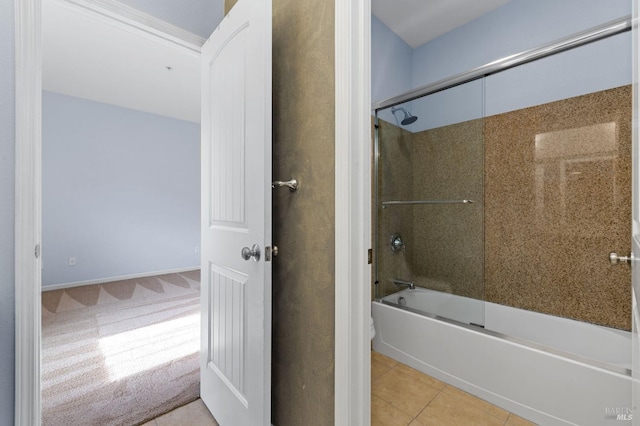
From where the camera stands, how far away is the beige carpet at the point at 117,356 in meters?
1.52

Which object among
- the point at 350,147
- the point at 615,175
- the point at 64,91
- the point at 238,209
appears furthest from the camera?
the point at 64,91

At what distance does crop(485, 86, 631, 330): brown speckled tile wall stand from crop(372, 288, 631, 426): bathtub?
0.41 ft

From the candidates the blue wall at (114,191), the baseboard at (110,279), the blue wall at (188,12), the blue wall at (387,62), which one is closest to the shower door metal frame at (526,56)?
the blue wall at (387,62)

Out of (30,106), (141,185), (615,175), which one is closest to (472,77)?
(615,175)

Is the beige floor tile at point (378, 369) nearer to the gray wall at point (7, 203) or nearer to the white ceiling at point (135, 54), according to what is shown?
the gray wall at point (7, 203)

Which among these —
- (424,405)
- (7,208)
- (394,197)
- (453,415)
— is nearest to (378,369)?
(424,405)

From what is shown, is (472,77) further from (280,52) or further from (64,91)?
(64,91)

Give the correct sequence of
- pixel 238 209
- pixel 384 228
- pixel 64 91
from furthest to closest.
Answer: pixel 64 91, pixel 384 228, pixel 238 209

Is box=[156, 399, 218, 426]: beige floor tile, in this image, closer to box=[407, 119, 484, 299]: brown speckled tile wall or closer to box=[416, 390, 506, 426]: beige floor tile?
box=[416, 390, 506, 426]: beige floor tile

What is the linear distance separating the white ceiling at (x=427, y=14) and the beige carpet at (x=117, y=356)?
122 inches

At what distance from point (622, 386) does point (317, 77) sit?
183 cm

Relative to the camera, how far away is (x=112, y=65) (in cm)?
310

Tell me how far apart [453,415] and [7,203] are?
2.22 metres

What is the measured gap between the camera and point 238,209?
1.22 metres
